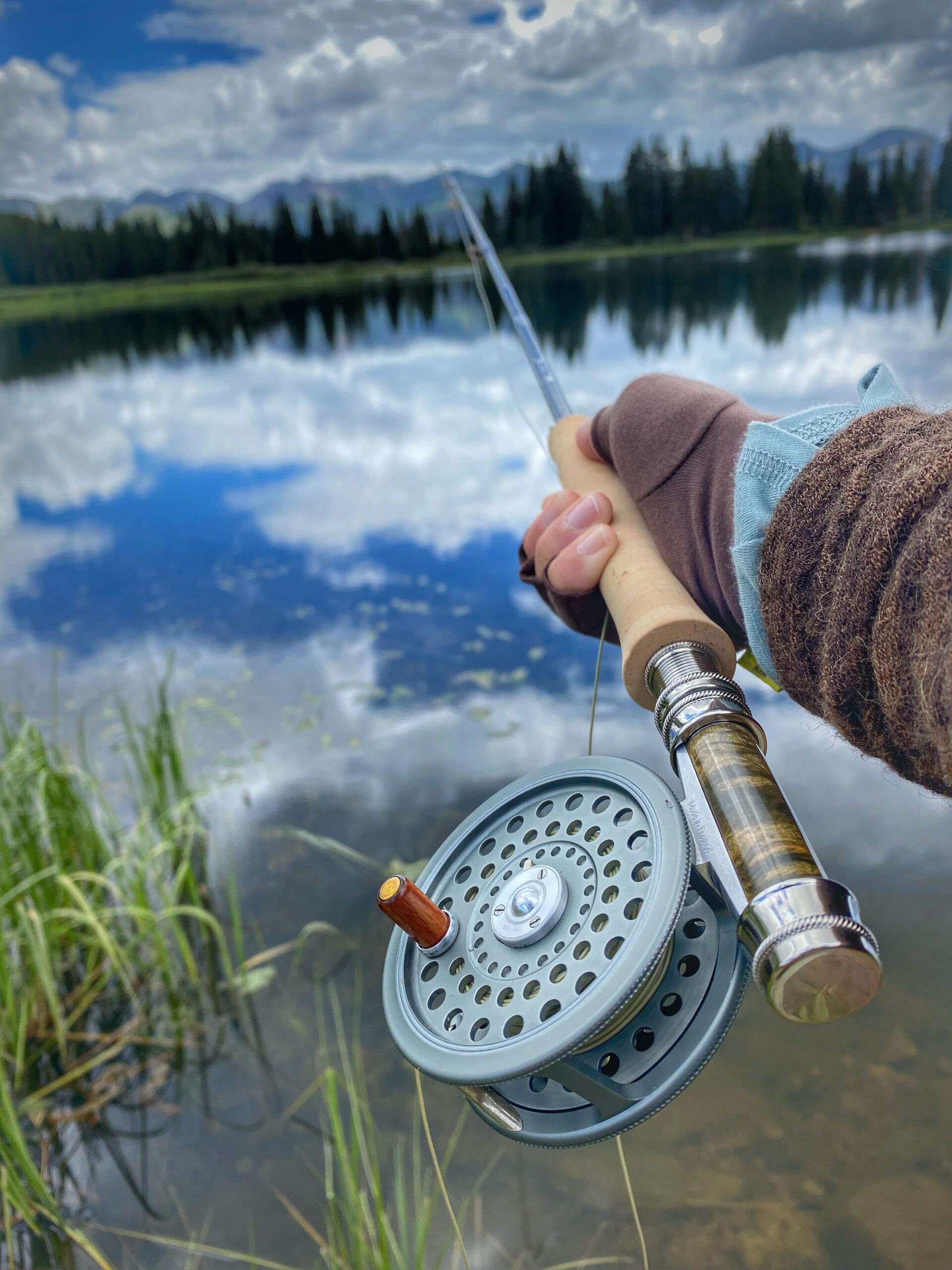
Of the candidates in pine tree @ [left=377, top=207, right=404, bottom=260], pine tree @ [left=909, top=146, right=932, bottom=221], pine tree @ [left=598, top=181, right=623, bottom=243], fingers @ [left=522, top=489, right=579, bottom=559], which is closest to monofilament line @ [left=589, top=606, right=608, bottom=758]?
fingers @ [left=522, top=489, right=579, bottom=559]

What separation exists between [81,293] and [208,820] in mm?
23078

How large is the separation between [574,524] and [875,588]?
0.55 meters

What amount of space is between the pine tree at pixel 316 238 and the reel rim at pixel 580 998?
23.4 m

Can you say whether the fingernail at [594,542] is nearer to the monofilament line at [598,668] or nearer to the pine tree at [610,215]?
the monofilament line at [598,668]

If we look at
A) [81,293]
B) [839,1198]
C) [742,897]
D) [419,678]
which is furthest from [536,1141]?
[81,293]

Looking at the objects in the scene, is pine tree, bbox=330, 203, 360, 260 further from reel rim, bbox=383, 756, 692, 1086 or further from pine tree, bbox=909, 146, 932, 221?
reel rim, bbox=383, 756, 692, 1086

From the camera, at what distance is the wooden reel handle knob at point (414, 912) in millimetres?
761

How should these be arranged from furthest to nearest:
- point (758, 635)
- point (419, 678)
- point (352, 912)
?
point (419, 678)
point (352, 912)
point (758, 635)

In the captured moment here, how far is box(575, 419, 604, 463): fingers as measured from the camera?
1.45 meters

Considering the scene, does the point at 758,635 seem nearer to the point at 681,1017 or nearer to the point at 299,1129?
the point at 681,1017

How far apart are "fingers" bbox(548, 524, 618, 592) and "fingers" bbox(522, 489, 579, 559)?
11cm

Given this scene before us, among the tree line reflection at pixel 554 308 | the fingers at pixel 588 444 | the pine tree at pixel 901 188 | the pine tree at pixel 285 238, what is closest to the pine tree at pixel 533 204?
the tree line reflection at pixel 554 308

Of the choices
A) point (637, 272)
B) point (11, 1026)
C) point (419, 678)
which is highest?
point (637, 272)

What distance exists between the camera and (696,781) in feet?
2.50
